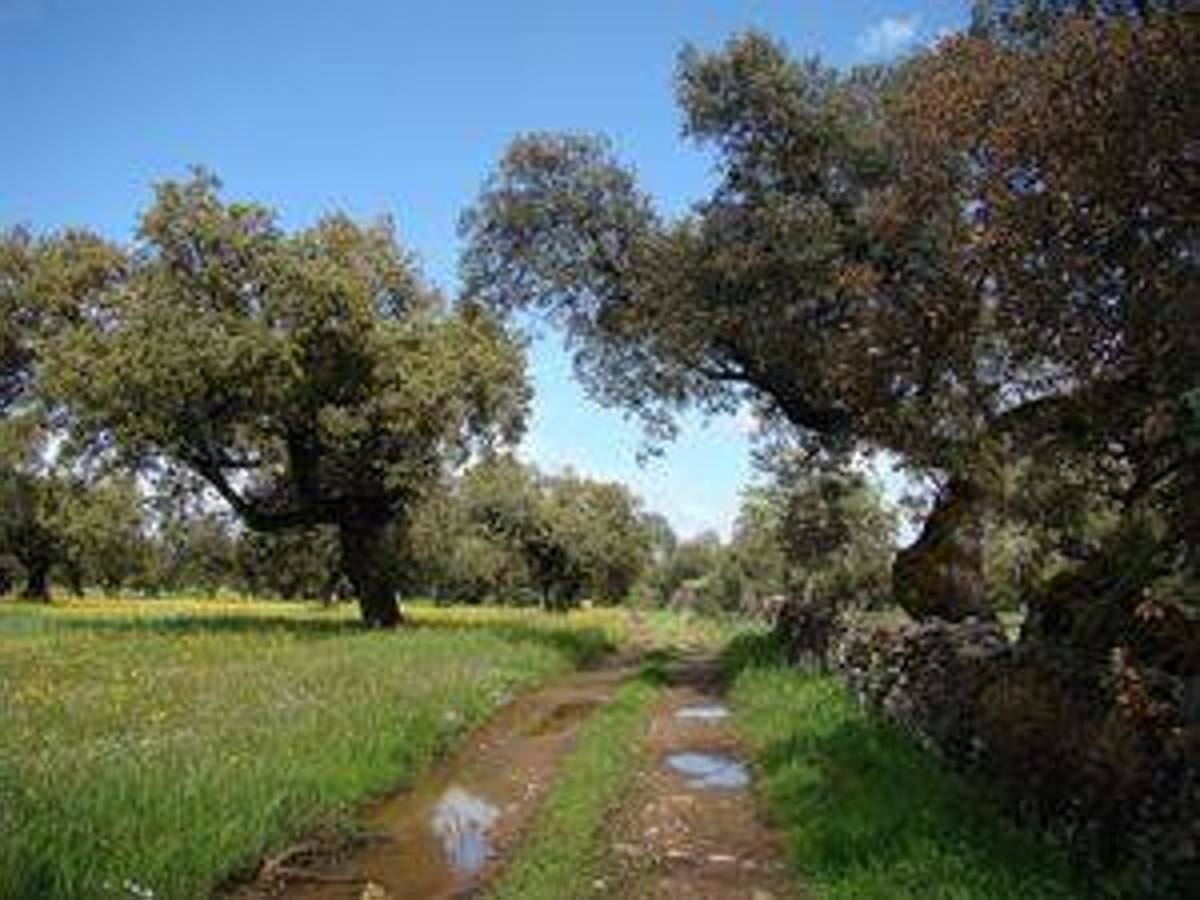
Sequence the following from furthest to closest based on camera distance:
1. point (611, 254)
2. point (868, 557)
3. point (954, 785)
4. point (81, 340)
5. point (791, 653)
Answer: point (868, 557), point (81, 340), point (611, 254), point (791, 653), point (954, 785)

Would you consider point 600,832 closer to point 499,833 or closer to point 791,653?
point 499,833

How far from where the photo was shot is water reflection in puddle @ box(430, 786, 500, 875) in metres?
15.6

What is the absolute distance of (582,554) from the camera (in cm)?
11400

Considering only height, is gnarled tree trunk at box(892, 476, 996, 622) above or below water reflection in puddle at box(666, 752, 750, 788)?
above

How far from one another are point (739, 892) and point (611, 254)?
27.7 metres

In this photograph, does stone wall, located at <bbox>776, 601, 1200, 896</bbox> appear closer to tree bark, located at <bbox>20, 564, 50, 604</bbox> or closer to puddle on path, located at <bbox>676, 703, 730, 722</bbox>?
puddle on path, located at <bbox>676, 703, 730, 722</bbox>

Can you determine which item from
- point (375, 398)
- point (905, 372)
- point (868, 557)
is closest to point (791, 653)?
point (375, 398)

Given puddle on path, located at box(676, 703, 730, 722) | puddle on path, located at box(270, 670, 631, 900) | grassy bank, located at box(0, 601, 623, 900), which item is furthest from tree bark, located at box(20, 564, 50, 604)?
puddle on path, located at box(270, 670, 631, 900)

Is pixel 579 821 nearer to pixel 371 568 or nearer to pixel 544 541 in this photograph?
pixel 371 568

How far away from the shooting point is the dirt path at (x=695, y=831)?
14.2 m

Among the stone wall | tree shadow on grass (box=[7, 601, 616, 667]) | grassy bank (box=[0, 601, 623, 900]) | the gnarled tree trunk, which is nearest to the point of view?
the stone wall

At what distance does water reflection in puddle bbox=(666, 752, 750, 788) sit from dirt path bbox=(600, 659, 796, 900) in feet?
0.04

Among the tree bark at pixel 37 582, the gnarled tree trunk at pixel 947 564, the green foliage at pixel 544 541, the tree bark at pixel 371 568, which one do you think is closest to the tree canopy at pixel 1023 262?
the gnarled tree trunk at pixel 947 564

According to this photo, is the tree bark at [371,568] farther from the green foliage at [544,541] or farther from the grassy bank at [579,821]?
the green foliage at [544,541]
